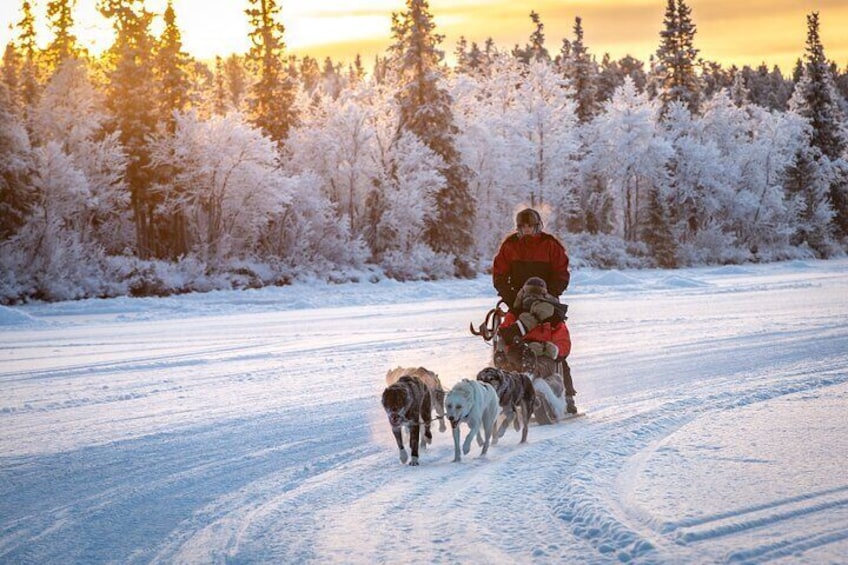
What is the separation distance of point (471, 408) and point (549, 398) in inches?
73.7

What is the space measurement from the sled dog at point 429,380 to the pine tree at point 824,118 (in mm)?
68206

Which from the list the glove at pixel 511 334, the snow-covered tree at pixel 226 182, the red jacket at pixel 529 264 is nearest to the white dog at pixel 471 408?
the glove at pixel 511 334

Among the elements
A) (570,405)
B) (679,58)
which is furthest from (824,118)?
(570,405)

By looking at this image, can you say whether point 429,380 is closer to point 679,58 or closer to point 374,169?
point 374,169

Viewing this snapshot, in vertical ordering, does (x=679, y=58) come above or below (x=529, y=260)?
above

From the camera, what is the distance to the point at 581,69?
69.1m

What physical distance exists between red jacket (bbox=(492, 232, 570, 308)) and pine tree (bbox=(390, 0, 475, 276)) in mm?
36739

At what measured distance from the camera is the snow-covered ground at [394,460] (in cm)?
Result: 505

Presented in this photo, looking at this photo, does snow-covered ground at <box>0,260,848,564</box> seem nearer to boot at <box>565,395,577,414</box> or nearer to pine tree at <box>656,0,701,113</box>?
boot at <box>565,395,577,414</box>

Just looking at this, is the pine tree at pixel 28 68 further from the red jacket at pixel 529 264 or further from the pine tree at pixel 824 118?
the pine tree at pixel 824 118

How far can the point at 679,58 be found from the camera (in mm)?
65938

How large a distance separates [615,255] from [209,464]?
159 ft

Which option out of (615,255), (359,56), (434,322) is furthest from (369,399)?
(359,56)

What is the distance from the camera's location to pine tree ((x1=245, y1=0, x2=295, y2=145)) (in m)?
47.7
